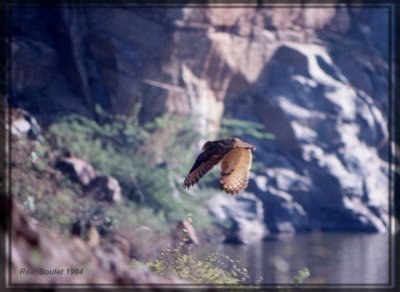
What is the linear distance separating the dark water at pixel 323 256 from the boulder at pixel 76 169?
194 centimetres

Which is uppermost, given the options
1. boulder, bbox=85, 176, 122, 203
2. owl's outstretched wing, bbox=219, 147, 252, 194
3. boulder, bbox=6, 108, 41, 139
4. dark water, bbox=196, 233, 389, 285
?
boulder, bbox=6, 108, 41, 139

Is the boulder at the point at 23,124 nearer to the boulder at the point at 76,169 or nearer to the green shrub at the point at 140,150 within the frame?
the green shrub at the point at 140,150

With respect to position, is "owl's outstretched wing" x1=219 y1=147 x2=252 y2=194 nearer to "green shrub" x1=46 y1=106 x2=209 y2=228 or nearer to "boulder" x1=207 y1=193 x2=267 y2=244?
"green shrub" x1=46 y1=106 x2=209 y2=228

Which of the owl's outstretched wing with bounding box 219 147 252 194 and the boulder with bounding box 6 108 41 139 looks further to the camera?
the boulder with bounding box 6 108 41 139

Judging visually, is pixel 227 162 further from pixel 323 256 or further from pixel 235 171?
pixel 323 256

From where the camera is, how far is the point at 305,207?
10328mm

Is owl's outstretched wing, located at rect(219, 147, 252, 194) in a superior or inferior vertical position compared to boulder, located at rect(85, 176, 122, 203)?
superior

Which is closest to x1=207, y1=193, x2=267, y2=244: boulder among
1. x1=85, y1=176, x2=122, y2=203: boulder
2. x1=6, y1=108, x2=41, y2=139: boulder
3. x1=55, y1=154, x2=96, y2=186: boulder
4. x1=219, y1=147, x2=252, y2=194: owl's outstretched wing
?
x1=85, y1=176, x2=122, y2=203: boulder

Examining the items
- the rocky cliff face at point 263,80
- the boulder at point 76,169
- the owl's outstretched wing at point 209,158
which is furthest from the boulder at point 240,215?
the owl's outstretched wing at point 209,158

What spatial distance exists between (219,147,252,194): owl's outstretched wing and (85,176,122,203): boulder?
4.63 metres

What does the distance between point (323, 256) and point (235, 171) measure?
412 cm

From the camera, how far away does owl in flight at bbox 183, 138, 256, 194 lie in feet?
13.8

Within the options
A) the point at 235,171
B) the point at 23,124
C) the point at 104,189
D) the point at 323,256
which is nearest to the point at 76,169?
the point at 104,189

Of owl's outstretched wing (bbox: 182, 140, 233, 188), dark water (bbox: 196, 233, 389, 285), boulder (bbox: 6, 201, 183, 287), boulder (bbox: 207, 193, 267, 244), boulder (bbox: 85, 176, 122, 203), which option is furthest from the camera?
boulder (bbox: 207, 193, 267, 244)
